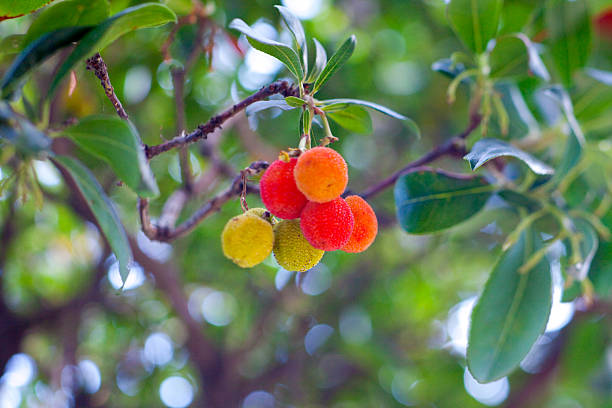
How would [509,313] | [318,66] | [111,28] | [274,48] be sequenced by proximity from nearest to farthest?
1. [111,28]
2. [274,48]
3. [318,66]
4. [509,313]

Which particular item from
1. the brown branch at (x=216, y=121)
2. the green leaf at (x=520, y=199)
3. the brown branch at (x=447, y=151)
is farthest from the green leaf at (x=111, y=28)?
the green leaf at (x=520, y=199)

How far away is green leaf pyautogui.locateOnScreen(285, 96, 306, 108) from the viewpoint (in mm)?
833

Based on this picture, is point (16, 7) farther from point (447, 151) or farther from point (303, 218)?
point (447, 151)

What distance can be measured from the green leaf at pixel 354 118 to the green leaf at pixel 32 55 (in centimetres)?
49

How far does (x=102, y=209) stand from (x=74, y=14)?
0.32 meters

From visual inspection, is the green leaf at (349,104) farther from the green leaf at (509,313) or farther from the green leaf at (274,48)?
the green leaf at (509,313)

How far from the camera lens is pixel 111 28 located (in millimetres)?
732

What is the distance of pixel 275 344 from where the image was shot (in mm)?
3123

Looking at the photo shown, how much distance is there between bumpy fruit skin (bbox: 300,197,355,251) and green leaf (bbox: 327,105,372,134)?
255mm

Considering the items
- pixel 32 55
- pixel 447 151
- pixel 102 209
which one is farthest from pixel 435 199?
pixel 32 55

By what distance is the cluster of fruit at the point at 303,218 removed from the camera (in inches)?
31.1

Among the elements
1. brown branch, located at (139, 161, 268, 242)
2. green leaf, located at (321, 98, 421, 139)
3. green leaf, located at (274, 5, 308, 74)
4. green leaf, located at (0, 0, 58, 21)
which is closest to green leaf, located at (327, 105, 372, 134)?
green leaf, located at (321, 98, 421, 139)

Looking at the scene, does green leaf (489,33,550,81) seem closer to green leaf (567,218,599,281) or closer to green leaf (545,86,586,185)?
green leaf (545,86,586,185)

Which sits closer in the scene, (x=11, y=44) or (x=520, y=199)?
(x=11, y=44)
